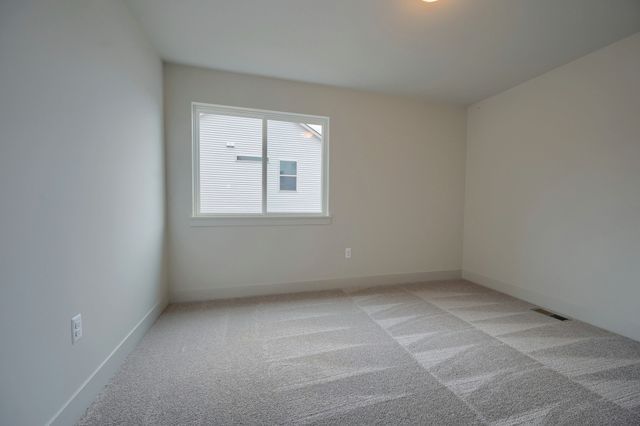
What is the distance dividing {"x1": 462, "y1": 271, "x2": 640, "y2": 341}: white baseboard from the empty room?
2cm

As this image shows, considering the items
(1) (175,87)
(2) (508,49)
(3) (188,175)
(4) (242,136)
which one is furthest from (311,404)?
(2) (508,49)

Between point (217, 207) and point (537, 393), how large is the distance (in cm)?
288

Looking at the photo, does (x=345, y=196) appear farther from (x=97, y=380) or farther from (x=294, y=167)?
(x=97, y=380)

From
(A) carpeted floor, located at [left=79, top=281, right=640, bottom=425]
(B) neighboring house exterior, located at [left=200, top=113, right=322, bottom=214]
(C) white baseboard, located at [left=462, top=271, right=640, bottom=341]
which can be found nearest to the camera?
(A) carpeted floor, located at [left=79, top=281, right=640, bottom=425]

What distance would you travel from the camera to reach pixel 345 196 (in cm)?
304

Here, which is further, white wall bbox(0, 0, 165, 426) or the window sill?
the window sill

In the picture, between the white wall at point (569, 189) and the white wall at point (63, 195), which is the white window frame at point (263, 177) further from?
the white wall at point (569, 189)

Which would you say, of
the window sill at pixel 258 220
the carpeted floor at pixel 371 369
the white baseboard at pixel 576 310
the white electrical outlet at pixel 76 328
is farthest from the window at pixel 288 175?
the white baseboard at pixel 576 310

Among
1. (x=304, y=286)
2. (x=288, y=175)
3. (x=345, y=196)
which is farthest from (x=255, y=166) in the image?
(x=304, y=286)

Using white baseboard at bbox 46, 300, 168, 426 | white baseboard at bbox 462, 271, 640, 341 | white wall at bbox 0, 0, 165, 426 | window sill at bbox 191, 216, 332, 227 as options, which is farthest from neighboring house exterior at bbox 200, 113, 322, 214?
white baseboard at bbox 462, 271, 640, 341

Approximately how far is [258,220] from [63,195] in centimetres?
171

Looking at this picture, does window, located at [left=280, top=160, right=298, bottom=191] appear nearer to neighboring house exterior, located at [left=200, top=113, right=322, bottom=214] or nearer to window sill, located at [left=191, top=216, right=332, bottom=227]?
neighboring house exterior, located at [left=200, top=113, right=322, bottom=214]

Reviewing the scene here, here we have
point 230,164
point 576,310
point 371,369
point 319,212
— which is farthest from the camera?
point 319,212

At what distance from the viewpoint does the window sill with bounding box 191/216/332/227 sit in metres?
2.61
